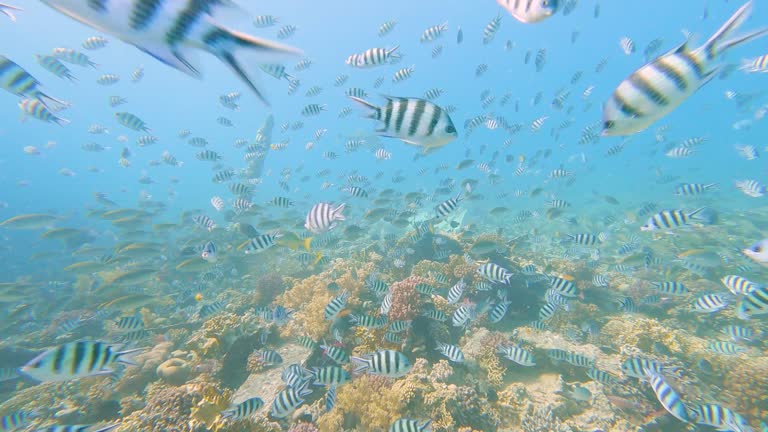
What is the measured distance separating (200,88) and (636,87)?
120667mm

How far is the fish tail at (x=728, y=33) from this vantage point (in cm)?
188

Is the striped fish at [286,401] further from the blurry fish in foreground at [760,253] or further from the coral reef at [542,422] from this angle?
the blurry fish in foreground at [760,253]

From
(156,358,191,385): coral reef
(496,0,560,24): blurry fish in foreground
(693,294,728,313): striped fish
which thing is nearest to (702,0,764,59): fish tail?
(496,0,560,24): blurry fish in foreground

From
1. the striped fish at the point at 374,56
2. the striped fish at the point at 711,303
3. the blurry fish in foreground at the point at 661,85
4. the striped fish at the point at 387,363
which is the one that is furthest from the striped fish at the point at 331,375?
the striped fish at the point at 374,56

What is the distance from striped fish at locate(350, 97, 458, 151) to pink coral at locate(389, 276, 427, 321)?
4.09 meters

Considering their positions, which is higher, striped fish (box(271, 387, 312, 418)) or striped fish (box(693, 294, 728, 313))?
striped fish (box(693, 294, 728, 313))

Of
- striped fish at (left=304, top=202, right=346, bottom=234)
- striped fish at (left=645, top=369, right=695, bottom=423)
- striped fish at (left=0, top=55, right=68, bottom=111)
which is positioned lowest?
striped fish at (left=645, top=369, right=695, bottom=423)

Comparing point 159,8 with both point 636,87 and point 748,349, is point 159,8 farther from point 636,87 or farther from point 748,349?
point 748,349

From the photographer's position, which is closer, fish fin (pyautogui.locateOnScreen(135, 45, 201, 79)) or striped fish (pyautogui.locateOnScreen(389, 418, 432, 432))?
fish fin (pyautogui.locateOnScreen(135, 45, 201, 79))

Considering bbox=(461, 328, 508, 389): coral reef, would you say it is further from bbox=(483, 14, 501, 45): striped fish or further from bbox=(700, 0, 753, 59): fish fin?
bbox=(483, 14, 501, 45): striped fish

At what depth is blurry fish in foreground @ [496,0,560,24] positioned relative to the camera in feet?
10.7

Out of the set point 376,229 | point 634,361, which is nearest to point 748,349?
point 634,361

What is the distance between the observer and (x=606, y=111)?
2.57 m

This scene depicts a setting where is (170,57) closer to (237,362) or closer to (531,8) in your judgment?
(531,8)
